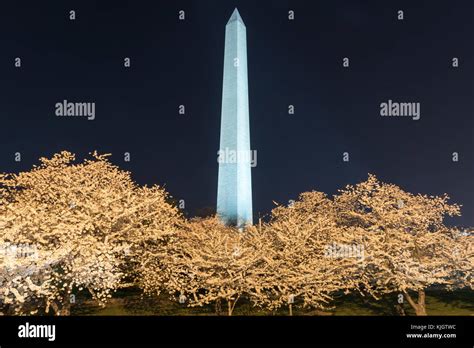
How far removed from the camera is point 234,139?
4678cm

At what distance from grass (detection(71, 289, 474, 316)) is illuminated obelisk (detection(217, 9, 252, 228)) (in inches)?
684

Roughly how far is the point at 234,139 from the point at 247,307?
23073mm

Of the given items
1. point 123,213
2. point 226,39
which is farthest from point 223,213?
point 123,213

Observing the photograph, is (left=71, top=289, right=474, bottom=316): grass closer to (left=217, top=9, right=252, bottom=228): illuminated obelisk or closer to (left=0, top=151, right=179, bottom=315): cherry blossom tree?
(left=0, top=151, right=179, bottom=315): cherry blossom tree

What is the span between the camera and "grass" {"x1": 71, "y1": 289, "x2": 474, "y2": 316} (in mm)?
25266
